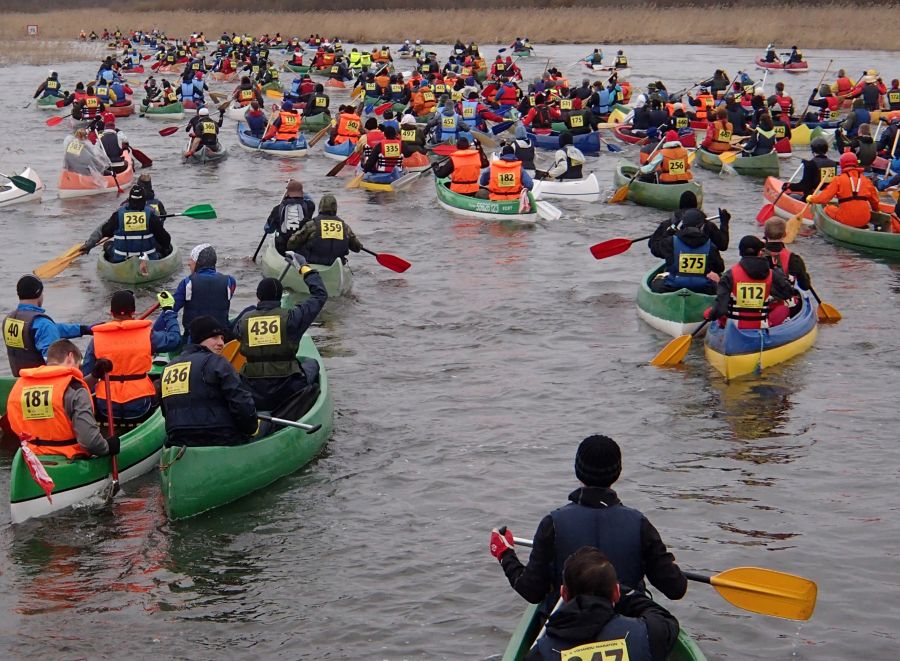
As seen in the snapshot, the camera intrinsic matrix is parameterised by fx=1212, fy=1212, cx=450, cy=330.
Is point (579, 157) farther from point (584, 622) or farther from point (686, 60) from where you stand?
point (686, 60)

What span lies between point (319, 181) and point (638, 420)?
15372 mm

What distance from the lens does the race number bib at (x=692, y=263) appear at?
14469mm

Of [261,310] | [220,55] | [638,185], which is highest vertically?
[261,310]

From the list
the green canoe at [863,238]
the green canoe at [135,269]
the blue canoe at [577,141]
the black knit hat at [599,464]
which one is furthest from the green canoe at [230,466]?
the blue canoe at [577,141]

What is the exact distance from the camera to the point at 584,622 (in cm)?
541

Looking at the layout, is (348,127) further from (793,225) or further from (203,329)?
(203,329)

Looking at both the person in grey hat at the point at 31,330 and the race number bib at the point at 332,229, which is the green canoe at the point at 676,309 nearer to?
the race number bib at the point at 332,229

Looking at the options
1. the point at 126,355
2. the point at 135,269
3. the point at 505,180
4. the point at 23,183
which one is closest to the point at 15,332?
the point at 126,355

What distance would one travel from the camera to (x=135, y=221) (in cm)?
1673

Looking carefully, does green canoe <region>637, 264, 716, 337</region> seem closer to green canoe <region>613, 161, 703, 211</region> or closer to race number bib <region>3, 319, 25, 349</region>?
green canoe <region>613, 161, 703, 211</region>

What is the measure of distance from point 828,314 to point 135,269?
31.2 ft

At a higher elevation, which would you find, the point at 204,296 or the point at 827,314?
the point at 204,296

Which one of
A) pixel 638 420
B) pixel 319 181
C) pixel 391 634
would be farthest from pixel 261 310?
pixel 319 181

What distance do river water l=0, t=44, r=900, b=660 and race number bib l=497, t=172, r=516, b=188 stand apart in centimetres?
190
